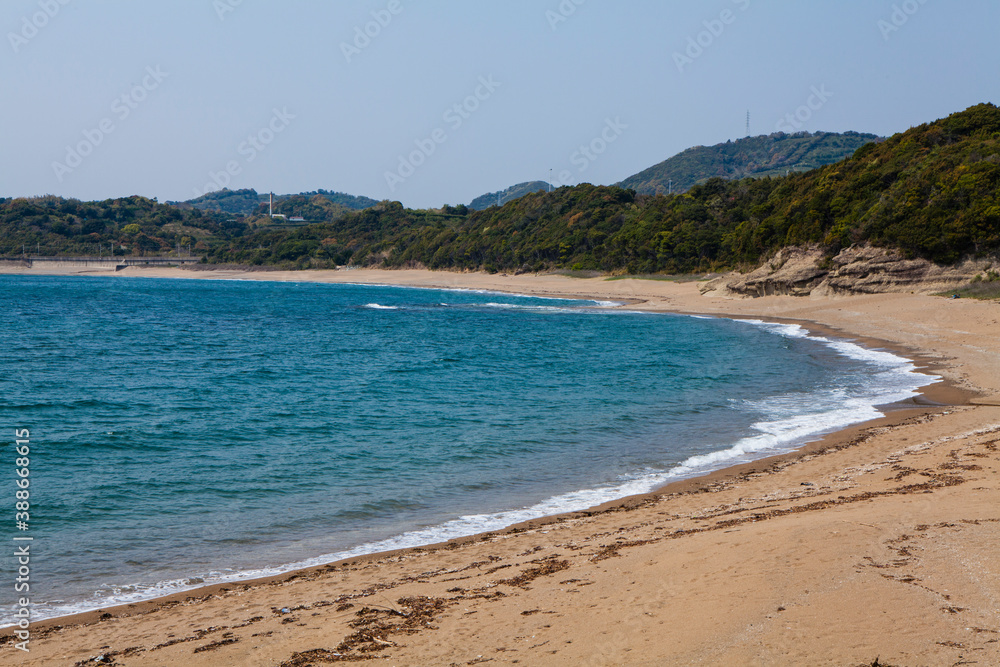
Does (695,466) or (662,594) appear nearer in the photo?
(662,594)

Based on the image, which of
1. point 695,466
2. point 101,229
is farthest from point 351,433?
point 101,229

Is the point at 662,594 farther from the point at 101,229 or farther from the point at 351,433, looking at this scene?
the point at 101,229

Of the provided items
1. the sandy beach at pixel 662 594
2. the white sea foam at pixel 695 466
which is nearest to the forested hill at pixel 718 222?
the white sea foam at pixel 695 466

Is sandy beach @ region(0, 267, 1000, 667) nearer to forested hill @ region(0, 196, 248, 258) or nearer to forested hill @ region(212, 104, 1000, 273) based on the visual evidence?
forested hill @ region(212, 104, 1000, 273)

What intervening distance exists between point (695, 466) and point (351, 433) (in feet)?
22.4

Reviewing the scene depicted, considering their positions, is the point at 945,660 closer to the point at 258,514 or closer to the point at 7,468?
the point at 258,514

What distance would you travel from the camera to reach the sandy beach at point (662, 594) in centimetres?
473

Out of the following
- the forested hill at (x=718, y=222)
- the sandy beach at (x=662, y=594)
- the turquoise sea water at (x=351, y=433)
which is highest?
the forested hill at (x=718, y=222)

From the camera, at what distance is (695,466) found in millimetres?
11930

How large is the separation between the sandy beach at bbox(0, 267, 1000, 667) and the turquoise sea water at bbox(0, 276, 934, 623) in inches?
39.9

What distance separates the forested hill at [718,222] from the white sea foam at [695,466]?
20781mm

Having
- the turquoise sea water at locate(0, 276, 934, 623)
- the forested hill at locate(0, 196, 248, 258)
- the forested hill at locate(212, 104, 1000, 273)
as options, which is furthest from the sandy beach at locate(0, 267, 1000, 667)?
the forested hill at locate(0, 196, 248, 258)

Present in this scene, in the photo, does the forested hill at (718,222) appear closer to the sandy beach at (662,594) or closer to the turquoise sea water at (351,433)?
the turquoise sea water at (351,433)

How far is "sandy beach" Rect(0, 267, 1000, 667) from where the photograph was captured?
186 inches
